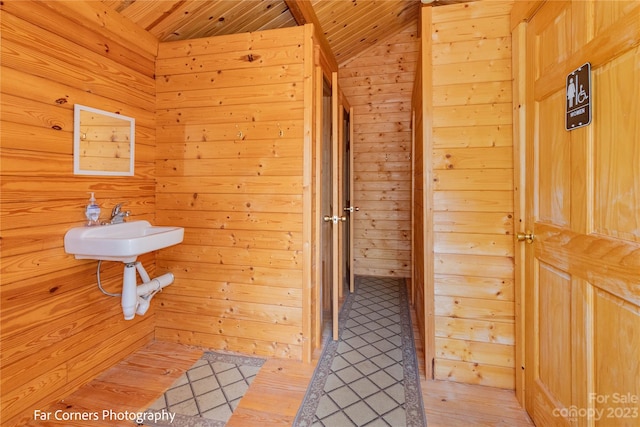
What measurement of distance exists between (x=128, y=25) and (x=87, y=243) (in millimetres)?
1443

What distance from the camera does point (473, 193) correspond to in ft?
5.74

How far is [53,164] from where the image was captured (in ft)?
5.18

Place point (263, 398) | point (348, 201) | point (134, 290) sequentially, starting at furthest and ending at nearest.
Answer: point (348, 201)
point (134, 290)
point (263, 398)

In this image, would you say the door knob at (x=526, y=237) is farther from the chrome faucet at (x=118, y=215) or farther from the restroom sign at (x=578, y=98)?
the chrome faucet at (x=118, y=215)

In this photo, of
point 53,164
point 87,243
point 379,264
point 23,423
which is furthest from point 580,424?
point 379,264

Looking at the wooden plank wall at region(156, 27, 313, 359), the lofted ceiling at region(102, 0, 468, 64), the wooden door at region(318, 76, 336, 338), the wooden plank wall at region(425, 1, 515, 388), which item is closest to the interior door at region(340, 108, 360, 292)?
the wooden door at region(318, 76, 336, 338)

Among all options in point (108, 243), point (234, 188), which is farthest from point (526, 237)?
point (108, 243)

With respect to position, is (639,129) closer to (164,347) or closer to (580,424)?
(580,424)

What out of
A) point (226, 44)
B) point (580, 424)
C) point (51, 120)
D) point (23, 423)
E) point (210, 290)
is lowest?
point (23, 423)

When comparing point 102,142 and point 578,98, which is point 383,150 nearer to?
point 578,98

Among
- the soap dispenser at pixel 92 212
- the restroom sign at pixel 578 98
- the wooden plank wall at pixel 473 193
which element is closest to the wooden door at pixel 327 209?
the wooden plank wall at pixel 473 193

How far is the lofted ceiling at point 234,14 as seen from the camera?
1.96 metres

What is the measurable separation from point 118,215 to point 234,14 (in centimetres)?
162

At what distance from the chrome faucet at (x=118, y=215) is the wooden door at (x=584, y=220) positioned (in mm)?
2291
